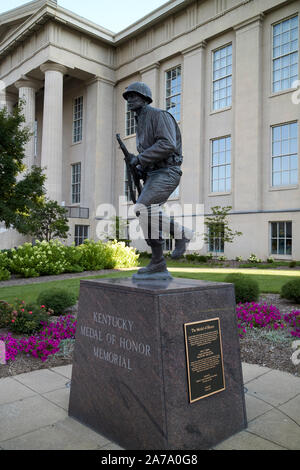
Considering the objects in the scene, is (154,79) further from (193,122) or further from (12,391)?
(12,391)

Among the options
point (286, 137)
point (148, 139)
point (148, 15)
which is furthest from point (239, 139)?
point (148, 139)

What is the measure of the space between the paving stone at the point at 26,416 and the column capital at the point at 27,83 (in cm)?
3124

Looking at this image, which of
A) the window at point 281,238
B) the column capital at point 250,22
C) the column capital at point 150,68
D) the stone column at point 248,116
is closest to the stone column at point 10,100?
the column capital at point 150,68

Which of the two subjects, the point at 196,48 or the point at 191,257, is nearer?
the point at 191,257

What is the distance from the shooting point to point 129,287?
3.28m

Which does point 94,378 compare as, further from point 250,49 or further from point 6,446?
point 250,49

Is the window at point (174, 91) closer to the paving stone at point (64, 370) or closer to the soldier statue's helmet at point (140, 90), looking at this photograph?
the soldier statue's helmet at point (140, 90)

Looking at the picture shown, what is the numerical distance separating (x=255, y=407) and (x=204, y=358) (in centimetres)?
107

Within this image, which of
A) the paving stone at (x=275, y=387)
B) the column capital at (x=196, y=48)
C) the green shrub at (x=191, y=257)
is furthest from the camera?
the column capital at (x=196, y=48)

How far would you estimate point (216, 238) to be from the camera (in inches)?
899

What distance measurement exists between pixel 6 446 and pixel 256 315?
5205 millimetres

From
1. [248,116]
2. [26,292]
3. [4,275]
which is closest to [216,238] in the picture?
[248,116]

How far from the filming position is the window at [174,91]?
85.8 ft

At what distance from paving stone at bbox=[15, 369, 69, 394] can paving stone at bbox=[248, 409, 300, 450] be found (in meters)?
2.25
